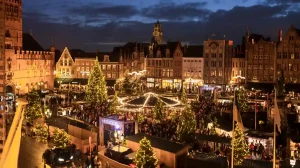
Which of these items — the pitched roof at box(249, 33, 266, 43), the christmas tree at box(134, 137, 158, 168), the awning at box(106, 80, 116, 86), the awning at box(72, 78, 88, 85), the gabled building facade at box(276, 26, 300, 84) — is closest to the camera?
the christmas tree at box(134, 137, 158, 168)

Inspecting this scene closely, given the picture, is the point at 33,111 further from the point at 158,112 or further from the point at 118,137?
the point at 158,112

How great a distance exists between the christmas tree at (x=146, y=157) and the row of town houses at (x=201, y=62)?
46.7m

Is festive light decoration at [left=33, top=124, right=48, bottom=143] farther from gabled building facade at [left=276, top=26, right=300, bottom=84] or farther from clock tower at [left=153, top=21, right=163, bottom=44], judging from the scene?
clock tower at [left=153, top=21, right=163, bottom=44]

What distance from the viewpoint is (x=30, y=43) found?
76.4 meters

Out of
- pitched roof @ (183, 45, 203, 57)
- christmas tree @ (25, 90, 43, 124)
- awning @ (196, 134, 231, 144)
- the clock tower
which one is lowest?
awning @ (196, 134, 231, 144)

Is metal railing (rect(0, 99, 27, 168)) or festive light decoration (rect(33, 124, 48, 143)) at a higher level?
metal railing (rect(0, 99, 27, 168))

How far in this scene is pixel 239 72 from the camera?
235 ft

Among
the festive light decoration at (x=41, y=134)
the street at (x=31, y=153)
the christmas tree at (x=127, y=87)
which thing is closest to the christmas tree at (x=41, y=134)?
the festive light decoration at (x=41, y=134)

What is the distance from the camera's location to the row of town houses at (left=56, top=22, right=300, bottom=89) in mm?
66438

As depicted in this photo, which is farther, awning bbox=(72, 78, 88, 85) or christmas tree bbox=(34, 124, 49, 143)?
awning bbox=(72, 78, 88, 85)

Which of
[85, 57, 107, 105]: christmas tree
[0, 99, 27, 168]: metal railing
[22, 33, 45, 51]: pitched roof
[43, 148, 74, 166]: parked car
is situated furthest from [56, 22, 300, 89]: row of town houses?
[0, 99, 27, 168]: metal railing

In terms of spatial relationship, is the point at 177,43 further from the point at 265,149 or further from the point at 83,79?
the point at 265,149

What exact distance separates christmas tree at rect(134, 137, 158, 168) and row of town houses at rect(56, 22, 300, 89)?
46749mm

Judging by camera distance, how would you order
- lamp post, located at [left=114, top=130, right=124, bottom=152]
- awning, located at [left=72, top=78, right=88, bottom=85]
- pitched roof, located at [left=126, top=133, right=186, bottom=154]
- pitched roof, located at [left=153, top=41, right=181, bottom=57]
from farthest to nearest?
awning, located at [left=72, top=78, right=88, bottom=85], pitched roof, located at [left=153, top=41, right=181, bottom=57], lamp post, located at [left=114, top=130, right=124, bottom=152], pitched roof, located at [left=126, top=133, right=186, bottom=154]
